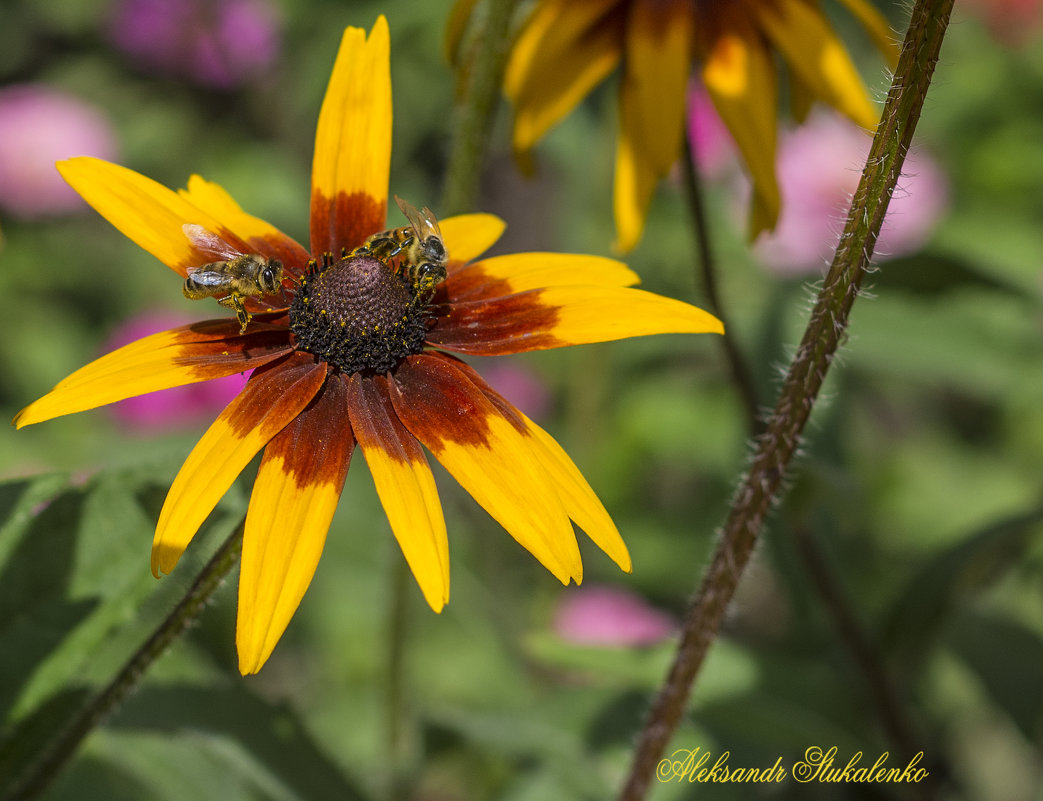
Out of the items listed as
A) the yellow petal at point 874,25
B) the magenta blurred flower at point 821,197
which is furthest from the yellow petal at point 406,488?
the magenta blurred flower at point 821,197

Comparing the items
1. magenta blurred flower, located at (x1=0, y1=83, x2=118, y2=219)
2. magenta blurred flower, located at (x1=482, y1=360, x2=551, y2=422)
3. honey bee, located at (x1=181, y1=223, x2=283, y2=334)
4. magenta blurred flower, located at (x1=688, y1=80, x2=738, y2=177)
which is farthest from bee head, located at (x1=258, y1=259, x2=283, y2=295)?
magenta blurred flower, located at (x1=0, y1=83, x2=118, y2=219)

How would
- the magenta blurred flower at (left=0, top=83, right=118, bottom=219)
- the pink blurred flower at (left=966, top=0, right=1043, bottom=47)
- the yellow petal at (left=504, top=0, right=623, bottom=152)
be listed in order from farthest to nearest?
1. the magenta blurred flower at (left=0, top=83, right=118, bottom=219)
2. the pink blurred flower at (left=966, top=0, right=1043, bottom=47)
3. the yellow petal at (left=504, top=0, right=623, bottom=152)

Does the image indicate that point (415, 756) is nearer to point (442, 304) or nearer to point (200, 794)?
point (200, 794)

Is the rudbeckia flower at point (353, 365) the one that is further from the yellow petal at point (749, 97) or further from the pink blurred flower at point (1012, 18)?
the pink blurred flower at point (1012, 18)

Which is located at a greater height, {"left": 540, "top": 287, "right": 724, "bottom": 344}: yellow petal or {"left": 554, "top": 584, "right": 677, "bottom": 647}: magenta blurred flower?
{"left": 554, "top": 584, "right": 677, "bottom": 647}: magenta blurred flower

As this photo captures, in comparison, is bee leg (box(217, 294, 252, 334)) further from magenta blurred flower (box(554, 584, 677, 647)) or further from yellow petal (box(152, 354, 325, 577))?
magenta blurred flower (box(554, 584, 677, 647))

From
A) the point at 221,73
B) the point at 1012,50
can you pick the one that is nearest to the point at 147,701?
the point at 221,73
